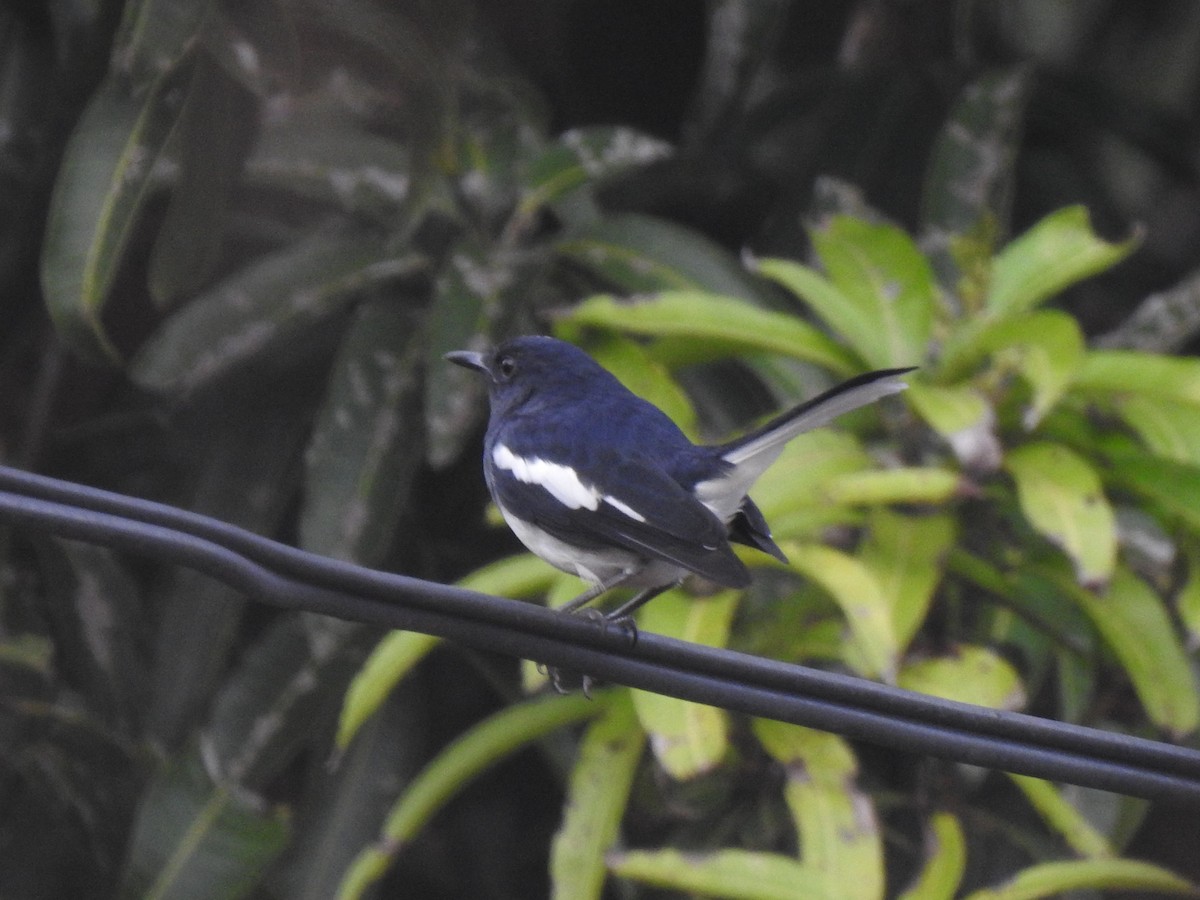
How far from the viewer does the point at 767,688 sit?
1641 millimetres

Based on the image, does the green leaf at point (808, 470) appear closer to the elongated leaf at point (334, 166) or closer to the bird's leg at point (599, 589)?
the bird's leg at point (599, 589)

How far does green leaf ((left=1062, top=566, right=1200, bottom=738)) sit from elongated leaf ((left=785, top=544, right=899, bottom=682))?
0.49 meters

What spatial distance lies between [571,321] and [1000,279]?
1.01m

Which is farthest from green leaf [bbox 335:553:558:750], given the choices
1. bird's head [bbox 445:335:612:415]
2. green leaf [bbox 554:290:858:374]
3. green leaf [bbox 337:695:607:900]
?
green leaf [bbox 554:290:858:374]

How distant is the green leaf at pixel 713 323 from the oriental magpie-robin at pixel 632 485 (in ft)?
1.47

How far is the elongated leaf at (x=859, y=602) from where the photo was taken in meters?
2.64

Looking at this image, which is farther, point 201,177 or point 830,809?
point 201,177

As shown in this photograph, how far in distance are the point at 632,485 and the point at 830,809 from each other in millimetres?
944

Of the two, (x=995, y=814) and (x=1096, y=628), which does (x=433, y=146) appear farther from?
(x=995, y=814)

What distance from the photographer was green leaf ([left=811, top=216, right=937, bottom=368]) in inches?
126

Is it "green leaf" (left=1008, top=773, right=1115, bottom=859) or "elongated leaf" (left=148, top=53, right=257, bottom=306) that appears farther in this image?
"elongated leaf" (left=148, top=53, right=257, bottom=306)

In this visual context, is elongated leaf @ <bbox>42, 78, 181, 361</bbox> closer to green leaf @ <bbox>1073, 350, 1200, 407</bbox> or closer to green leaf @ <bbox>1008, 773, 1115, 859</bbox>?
green leaf @ <bbox>1073, 350, 1200, 407</bbox>

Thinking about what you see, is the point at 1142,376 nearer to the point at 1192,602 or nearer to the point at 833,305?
the point at 1192,602

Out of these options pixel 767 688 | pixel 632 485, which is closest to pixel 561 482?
pixel 632 485
